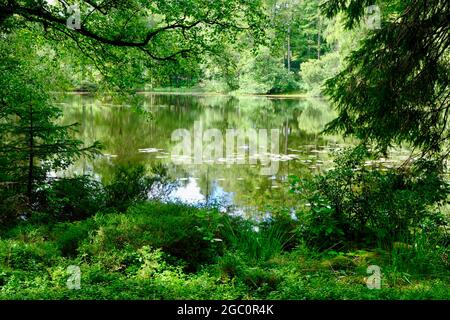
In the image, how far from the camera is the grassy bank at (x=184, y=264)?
3357mm

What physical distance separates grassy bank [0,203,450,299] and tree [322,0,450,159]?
156cm

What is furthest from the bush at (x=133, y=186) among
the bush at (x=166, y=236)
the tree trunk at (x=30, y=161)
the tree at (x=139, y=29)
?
the tree at (x=139, y=29)

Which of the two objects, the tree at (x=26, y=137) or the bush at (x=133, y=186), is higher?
the tree at (x=26, y=137)

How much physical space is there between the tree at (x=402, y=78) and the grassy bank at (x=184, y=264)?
Answer: 1560mm

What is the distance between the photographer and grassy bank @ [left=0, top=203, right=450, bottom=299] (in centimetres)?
336

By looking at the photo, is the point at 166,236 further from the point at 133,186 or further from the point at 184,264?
the point at 133,186

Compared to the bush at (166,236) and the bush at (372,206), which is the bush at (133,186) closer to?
the bush at (166,236)

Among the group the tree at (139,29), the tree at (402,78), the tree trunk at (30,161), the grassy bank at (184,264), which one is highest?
the tree at (139,29)

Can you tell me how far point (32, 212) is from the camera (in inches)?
281

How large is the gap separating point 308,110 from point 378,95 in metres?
27.4

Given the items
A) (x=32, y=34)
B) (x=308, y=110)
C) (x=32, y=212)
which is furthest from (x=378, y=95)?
(x=308, y=110)

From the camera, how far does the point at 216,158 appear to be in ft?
48.8
